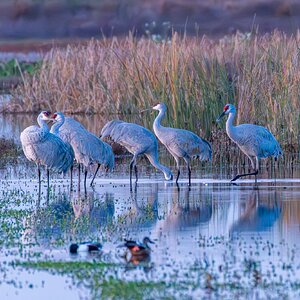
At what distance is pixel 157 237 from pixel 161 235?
12cm

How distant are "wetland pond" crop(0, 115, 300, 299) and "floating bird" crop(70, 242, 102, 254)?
0.27 ft

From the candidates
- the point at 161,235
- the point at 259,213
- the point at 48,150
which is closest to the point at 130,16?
the point at 48,150

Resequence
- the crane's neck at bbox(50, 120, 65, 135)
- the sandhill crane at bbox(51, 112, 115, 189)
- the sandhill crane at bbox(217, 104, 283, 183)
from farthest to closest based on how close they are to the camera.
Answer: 1. the crane's neck at bbox(50, 120, 65, 135)
2. the sandhill crane at bbox(217, 104, 283, 183)
3. the sandhill crane at bbox(51, 112, 115, 189)

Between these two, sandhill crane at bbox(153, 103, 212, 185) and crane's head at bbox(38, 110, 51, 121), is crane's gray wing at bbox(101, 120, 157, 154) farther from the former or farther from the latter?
crane's head at bbox(38, 110, 51, 121)

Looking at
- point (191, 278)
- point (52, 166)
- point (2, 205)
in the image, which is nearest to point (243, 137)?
point (52, 166)

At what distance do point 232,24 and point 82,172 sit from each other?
32799mm

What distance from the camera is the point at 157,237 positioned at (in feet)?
41.1

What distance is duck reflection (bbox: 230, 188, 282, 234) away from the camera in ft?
42.9

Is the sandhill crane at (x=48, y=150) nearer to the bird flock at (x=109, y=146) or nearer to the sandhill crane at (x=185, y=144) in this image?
the bird flock at (x=109, y=146)

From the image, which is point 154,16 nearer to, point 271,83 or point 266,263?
point 271,83

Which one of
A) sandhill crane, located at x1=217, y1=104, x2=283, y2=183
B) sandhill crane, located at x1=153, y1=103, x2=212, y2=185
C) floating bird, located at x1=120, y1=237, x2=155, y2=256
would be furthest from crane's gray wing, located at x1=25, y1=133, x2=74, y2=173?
floating bird, located at x1=120, y1=237, x2=155, y2=256

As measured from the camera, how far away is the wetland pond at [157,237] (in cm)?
1005

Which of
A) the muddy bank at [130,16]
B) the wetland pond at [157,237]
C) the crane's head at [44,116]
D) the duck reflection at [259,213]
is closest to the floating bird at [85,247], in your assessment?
the wetland pond at [157,237]

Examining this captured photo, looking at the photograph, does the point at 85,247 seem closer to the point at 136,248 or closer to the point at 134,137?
the point at 136,248
